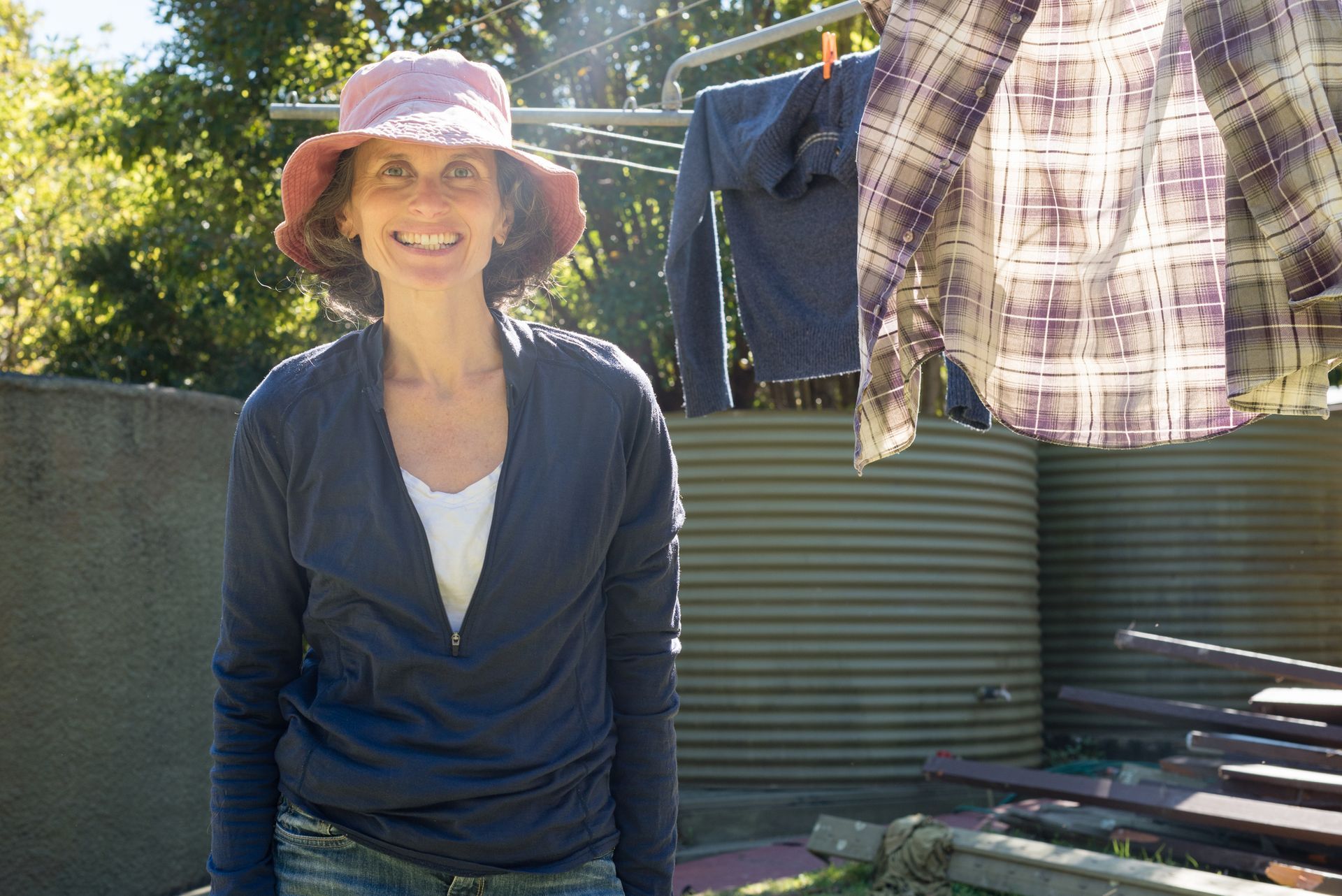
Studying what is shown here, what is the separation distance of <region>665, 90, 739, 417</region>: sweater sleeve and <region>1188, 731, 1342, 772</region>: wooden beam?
2871 mm

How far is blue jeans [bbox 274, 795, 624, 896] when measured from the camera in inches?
75.2

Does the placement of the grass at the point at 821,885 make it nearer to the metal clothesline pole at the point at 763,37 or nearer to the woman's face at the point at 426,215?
the metal clothesline pole at the point at 763,37

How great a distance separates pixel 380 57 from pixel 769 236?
614 centimetres

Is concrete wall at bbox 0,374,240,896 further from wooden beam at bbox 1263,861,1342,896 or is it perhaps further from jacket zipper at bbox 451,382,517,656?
wooden beam at bbox 1263,861,1342,896

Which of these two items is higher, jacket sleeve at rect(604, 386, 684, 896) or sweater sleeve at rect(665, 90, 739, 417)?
sweater sleeve at rect(665, 90, 739, 417)

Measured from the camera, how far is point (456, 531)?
1.99 m

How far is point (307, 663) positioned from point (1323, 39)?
1722 millimetres

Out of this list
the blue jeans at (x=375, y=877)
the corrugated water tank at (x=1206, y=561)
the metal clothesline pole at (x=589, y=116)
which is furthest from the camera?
the corrugated water tank at (x=1206, y=561)

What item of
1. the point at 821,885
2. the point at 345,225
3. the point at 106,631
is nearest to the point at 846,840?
the point at 821,885

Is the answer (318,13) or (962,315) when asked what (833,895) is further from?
(318,13)

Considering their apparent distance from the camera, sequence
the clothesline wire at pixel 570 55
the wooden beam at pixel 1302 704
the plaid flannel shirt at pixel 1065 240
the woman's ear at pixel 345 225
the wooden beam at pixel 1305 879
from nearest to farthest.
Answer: the plaid flannel shirt at pixel 1065 240 → the woman's ear at pixel 345 225 → the wooden beam at pixel 1305 879 → the wooden beam at pixel 1302 704 → the clothesline wire at pixel 570 55

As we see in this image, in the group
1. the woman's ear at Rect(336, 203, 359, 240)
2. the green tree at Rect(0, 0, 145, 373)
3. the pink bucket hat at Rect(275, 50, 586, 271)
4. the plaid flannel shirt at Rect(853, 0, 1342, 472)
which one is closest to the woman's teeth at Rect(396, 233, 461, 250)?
the pink bucket hat at Rect(275, 50, 586, 271)

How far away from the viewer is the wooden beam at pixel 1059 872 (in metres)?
4.54

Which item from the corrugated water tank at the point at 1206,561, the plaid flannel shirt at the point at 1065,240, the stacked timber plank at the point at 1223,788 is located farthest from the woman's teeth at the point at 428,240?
the corrugated water tank at the point at 1206,561
